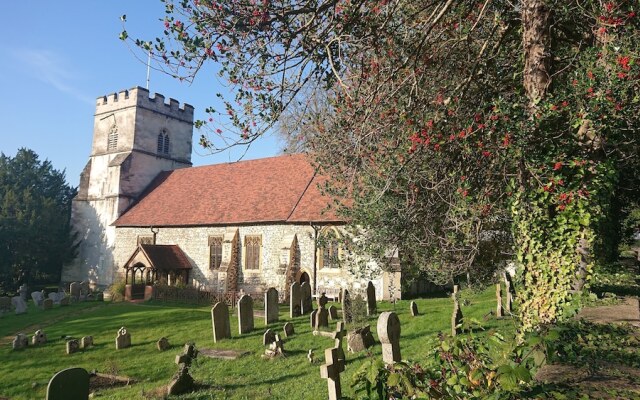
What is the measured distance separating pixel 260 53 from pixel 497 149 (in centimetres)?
373

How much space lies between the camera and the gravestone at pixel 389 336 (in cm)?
725

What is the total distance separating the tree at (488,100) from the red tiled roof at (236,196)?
472 inches

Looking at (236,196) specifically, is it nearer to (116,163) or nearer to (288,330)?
(116,163)

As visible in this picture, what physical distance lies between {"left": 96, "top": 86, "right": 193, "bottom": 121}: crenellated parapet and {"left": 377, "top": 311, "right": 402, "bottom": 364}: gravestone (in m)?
27.8

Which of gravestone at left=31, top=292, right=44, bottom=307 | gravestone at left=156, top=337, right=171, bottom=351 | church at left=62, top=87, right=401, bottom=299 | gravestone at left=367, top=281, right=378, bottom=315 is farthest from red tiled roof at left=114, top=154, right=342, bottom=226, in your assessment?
gravestone at left=156, top=337, right=171, bottom=351

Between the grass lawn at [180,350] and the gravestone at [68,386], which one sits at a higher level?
the gravestone at [68,386]

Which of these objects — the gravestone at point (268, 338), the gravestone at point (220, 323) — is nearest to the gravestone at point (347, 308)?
the gravestone at point (268, 338)

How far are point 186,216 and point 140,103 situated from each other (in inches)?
406

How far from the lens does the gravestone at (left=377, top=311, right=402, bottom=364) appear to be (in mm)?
7246

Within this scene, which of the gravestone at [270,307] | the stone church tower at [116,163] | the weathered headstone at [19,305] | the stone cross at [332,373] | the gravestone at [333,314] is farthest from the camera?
the stone church tower at [116,163]

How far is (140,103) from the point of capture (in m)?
30.3

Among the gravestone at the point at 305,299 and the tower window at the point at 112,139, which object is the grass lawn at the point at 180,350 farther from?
the tower window at the point at 112,139

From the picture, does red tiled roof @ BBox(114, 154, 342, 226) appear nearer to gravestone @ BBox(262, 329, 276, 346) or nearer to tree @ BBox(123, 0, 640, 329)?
gravestone @ BBox(262, 329, 276, 346)

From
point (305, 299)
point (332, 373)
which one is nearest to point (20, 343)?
point (305, 299)
